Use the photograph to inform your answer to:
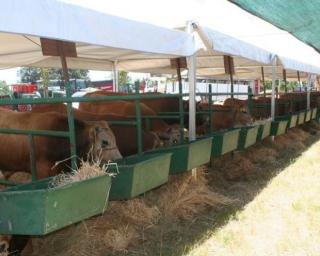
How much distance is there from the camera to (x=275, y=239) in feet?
16.2

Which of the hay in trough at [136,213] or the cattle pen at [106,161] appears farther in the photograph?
the hay in trough at [136,213]

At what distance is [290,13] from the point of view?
30.1ft

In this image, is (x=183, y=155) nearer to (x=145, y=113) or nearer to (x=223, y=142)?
(x=223, y=142)

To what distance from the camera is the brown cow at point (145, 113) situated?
24.4 feet

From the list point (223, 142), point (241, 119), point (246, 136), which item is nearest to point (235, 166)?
point (246, 136)

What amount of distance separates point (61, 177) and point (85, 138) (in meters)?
1.35

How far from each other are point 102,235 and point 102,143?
1.01m

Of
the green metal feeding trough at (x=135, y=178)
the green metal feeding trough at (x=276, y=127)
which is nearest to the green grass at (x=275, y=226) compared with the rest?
the green metal feeding trough at (x=135, y=178)

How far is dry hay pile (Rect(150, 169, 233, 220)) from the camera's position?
579 centimetres

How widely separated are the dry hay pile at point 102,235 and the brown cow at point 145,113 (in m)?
2.10

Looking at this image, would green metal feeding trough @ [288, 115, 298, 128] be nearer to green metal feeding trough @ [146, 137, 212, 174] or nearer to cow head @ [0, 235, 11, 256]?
green metal feeding trough @ [146, 137, 212, 174]

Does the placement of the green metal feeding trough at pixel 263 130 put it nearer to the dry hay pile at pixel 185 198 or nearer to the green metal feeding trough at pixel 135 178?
the dry hay pile at pixel 185 198

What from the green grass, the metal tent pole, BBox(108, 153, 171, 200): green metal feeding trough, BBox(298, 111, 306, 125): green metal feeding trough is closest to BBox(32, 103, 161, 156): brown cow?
the metal tent pole

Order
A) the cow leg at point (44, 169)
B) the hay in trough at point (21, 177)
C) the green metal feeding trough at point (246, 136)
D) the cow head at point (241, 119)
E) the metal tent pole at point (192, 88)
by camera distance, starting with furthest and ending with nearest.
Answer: the cow head at point (241, 119) < the green metal feeding trough at point (246, 136) < the metal tent pole at point (192, 88) < the hay in trough at point (21, 177) < the cow leg at point (44, 169)
